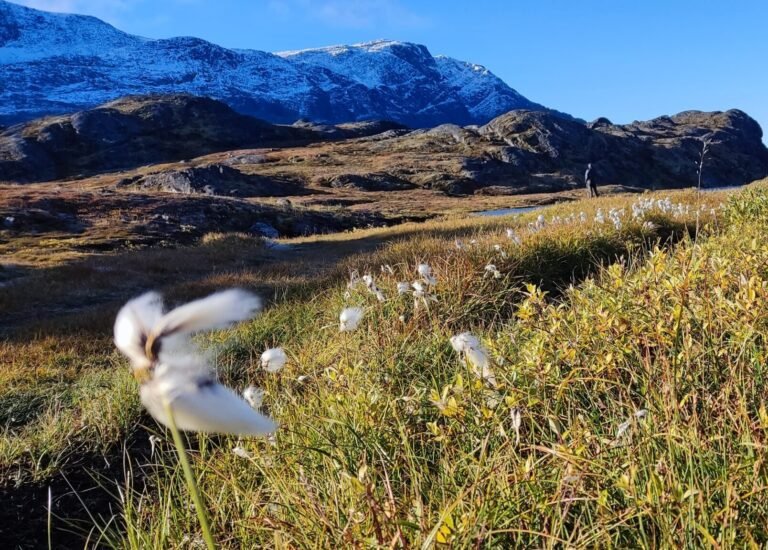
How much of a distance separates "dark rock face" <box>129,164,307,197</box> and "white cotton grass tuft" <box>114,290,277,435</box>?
3810cm

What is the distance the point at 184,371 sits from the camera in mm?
961

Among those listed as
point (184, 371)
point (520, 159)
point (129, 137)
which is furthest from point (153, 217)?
point (129, 137)

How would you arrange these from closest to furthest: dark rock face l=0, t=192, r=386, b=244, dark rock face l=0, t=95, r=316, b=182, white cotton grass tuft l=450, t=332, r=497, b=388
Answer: white cotton grass tuft l=450, t=332, r=497, b=388 < dark rock face l=0, t=192, r=386, b=244 < dark rock face l=0, t=95, r=316, b=182

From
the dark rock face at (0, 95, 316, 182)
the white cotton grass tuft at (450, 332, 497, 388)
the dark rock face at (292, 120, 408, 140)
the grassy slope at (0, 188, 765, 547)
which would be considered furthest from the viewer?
the dark rock face at (292, 120, 408, 140)

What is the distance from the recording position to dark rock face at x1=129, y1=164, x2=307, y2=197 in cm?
4462

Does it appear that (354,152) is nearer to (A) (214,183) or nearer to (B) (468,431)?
(A) (214,183)

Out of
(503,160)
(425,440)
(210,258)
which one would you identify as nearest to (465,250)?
(425,440)

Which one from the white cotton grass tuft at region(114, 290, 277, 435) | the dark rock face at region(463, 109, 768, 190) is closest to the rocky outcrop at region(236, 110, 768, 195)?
the dark rock face at region(463, 109, 768, 190)

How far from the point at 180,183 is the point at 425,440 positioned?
147 feet

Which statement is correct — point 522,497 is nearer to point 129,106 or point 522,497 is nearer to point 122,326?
point 122,326

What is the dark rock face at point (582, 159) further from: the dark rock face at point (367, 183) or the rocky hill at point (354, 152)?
the dark rock face at point (367, 183)

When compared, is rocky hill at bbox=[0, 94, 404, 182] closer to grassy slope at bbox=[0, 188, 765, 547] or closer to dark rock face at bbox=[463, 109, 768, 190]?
dark rock face at bbox=[463, 109, 768, 190]

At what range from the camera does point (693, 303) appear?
373 cm

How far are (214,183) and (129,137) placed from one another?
73.9m
